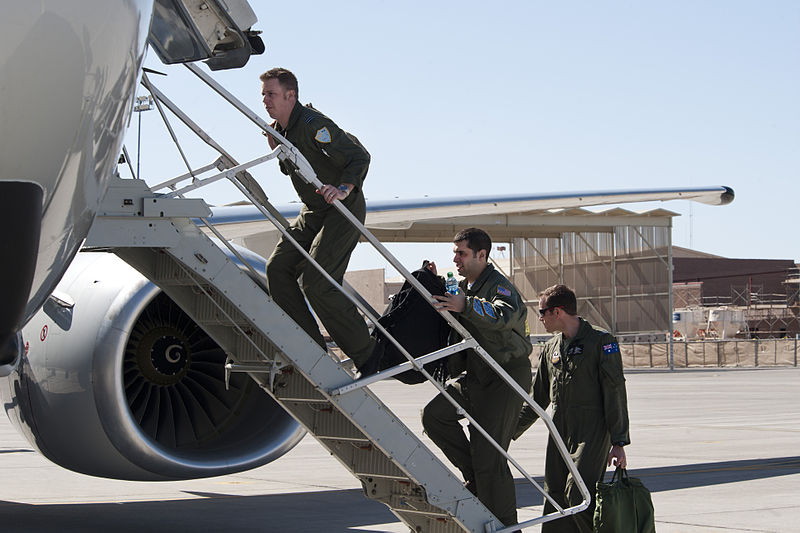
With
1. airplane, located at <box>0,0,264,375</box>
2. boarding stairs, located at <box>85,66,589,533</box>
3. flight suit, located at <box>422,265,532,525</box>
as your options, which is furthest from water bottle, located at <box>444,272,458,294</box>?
airplane, located at <box>0,0,264,375</box>

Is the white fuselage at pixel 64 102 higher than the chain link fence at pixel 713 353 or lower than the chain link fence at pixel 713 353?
higher

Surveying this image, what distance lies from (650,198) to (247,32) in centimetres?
863

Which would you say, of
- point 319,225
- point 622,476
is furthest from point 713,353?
point 319,225

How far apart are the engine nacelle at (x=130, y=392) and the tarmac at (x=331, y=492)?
0.58 m

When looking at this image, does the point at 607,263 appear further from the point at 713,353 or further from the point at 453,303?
the point at 453,303

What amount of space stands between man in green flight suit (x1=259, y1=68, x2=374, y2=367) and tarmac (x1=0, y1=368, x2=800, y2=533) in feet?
7.14

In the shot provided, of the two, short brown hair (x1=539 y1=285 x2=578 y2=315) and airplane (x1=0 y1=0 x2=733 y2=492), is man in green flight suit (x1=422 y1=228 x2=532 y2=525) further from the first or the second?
airplane (x1=0 y1=0 x2=733 y2=492)

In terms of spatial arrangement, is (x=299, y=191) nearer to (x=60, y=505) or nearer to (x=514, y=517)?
(x=514, y=517)

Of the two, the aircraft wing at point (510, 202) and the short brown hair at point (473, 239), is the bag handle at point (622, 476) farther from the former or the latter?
the aircraft wing at point (510, 202)

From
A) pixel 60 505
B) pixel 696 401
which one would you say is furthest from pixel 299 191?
pixel 696 401

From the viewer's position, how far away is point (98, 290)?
708 centimetres

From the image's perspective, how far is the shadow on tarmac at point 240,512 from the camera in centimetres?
730

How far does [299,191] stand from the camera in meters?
5.59

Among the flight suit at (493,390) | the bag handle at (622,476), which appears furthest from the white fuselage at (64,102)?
the bag handle at (622,476)
